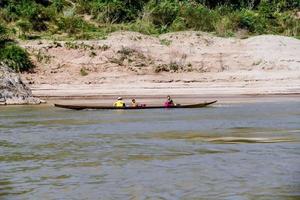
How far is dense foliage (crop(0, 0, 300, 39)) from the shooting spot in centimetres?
4566

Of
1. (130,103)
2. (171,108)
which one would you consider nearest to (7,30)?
(130,103)

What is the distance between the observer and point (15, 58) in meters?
39.9

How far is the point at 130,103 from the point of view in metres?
Result: 34.0

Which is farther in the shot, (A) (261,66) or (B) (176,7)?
(B) (176,7)

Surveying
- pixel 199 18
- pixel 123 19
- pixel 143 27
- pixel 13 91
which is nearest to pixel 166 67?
pixel 143 27

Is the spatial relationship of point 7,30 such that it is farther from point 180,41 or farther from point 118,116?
point 118,116

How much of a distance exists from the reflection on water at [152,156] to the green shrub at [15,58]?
34.5 ft

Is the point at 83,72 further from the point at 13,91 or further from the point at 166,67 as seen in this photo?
the point at 13,91

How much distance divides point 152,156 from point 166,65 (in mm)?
23487

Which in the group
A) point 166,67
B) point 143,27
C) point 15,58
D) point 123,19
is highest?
point 123,19

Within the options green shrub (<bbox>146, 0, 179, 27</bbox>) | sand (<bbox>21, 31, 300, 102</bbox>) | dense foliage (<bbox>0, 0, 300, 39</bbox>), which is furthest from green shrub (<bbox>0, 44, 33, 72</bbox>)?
green shrub (<bbox>146, 0, 179, 27</bbox>)

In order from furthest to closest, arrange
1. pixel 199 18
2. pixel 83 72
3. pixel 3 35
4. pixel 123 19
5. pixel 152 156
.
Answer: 1. pixel 123 19
2. pixel 199 18
3. pixel 3 35
4. pixel 83 72
5. pixel 152 156

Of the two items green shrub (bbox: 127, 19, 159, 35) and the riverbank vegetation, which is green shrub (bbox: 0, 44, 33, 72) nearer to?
the riverbank vegetation

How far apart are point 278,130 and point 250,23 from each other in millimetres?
26940
